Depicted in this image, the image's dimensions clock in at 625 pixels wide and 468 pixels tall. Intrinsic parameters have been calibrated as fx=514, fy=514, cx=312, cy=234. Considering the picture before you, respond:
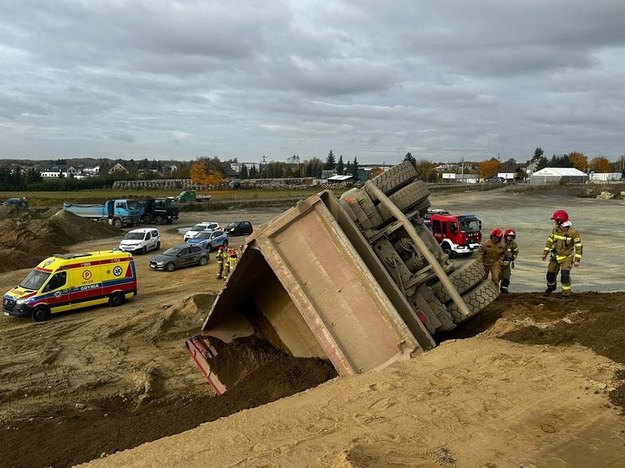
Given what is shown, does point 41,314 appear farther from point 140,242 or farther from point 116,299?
point 140,242

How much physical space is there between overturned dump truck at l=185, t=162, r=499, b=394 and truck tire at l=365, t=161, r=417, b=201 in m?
0.02

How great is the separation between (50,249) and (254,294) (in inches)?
862

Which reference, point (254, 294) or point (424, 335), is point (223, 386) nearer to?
point (254, 294)

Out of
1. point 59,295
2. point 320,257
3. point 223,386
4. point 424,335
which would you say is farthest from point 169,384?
point 59,295

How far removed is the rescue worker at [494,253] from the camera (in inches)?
438

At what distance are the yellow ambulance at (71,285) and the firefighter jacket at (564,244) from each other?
40.7 feet

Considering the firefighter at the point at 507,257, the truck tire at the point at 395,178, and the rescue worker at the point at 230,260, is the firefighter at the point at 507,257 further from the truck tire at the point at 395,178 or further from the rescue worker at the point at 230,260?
the rescue worker at the point at 230,260

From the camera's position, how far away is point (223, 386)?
7.98 m

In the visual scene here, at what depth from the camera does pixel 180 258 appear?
74.4ft

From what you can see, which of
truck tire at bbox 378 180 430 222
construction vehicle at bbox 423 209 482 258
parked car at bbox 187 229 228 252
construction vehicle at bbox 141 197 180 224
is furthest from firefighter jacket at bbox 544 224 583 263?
construction vehicle at bbox 141 197 180 224

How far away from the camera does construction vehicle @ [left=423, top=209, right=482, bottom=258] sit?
73.3 feet

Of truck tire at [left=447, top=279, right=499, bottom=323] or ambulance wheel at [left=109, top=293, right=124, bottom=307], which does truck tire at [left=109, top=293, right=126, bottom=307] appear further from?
truck tire at [left=447, top=279, right=499, bottom=323]

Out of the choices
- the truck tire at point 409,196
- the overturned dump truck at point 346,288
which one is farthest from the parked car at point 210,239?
the truck tire at point 409,196

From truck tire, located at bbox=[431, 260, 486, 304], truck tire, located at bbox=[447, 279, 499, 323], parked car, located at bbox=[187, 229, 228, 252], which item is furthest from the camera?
parked car, located at bbox=[187, 229, 228, 252]
